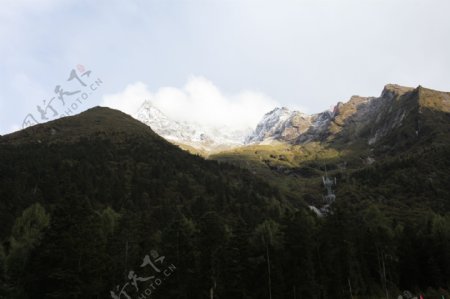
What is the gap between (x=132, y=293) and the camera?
7275 cm

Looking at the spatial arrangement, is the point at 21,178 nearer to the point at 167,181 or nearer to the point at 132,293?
the point at 167,181

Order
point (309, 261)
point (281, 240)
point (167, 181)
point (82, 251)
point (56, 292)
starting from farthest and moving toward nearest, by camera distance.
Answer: point (167, 181)
point (281, 240)
point (309, 261)
point (82, 251)
point (56, 292)

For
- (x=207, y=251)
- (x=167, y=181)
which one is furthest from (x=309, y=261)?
(x=167, y=181)

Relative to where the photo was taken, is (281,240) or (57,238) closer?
(57,238)

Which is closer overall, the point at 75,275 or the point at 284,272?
the point at 75,275

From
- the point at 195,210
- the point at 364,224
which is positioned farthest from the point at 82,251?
the point at 195,210

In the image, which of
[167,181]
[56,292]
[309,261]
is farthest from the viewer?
[167,181]

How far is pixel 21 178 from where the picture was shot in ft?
503

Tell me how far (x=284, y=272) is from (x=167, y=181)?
125m

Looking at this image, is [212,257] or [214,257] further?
[214,257]

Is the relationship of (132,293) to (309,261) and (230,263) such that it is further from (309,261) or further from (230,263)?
(309,261)

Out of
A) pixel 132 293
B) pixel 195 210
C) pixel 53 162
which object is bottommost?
pixel 132 293

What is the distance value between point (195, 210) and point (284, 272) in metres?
81.4

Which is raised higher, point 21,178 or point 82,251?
point 21,178
